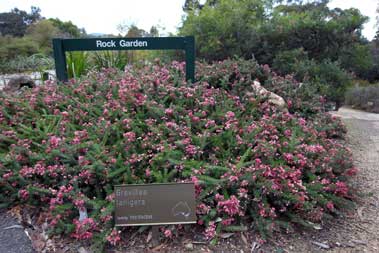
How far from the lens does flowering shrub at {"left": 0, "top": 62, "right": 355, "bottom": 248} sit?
7.68 ft

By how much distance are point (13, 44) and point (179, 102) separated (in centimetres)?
2116

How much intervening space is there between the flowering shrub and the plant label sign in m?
0.14

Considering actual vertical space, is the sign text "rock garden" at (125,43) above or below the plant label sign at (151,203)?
above

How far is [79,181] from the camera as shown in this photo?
8.16 ft

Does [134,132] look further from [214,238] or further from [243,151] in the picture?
[214,238]

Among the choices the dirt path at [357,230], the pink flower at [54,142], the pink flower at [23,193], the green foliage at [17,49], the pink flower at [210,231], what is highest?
the green foliage at [17,49]

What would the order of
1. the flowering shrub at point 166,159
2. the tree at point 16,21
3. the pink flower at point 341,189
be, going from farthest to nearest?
the tree at point 16,21, the pink flower at point 341,189, the flowering shrub at point 166,159

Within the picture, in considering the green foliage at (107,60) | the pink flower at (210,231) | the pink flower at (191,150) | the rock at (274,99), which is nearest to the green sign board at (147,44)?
the rock at (274,99)

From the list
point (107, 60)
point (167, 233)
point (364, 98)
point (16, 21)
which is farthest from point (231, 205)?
point (16, 21)

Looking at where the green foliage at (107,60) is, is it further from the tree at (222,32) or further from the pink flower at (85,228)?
the pink flower at (85,228)

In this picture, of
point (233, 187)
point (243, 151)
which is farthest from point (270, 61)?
point (233, 187)

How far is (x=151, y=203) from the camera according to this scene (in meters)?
2.11

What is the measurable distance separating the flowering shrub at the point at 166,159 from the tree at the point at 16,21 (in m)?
41.0

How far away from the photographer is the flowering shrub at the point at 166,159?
234 centimetres
